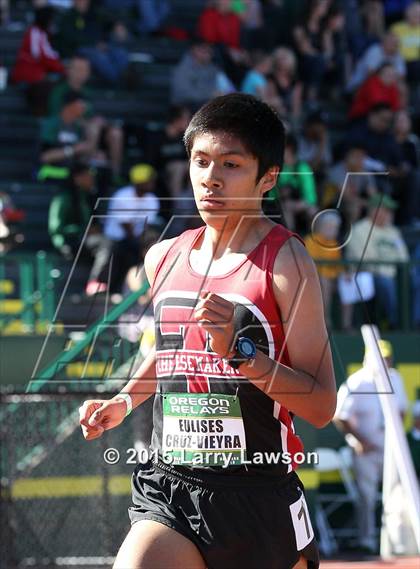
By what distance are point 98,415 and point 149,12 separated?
454 inches

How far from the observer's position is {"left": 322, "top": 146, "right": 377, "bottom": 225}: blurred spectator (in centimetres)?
1184

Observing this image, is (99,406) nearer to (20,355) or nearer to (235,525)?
(235,525)

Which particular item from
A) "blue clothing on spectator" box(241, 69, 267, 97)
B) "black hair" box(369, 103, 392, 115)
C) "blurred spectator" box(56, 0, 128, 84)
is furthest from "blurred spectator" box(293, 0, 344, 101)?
"blurred spectator" box(56, 0, 128, 84)

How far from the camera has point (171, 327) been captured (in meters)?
3.63

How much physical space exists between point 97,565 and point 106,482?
0.61 meters

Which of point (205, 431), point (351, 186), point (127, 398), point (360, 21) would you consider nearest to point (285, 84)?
point (351, 186)

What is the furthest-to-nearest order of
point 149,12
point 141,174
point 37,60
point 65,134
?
point 149,12 < point 37,60 < point 65,134 < point 141,174

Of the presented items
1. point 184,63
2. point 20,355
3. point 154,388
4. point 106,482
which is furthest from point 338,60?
point 154,388

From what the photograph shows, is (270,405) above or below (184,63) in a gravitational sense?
above

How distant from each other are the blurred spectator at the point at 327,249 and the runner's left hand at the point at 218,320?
735cm

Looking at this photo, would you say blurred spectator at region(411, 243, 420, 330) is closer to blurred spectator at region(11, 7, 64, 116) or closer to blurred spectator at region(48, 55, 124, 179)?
blurred spectator at region(48, 55, 124, 179)

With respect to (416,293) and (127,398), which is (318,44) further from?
(127,398)

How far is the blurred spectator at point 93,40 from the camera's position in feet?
43.5

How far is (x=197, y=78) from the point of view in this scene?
13.3 m
